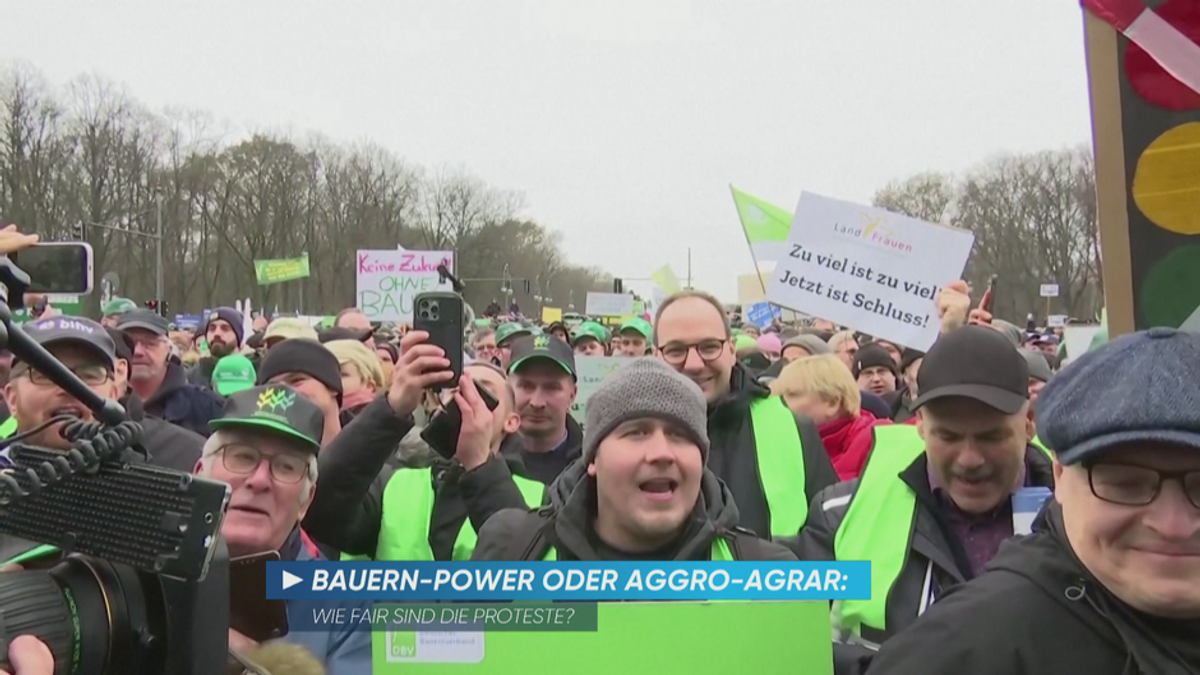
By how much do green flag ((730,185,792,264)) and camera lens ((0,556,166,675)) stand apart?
859 centimetres

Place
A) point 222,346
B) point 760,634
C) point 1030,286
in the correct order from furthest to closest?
point 1030,286, point 222,346, point 760,634

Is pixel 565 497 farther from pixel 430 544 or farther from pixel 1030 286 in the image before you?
pixel 1030 286

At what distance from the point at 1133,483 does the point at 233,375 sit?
577 centimetres

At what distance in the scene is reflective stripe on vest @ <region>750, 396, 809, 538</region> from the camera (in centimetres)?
329

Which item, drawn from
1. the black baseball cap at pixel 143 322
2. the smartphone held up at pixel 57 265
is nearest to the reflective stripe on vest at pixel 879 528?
the smartphone held up at pixel 57 265

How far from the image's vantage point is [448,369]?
2.58 m

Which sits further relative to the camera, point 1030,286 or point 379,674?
point 1030,286

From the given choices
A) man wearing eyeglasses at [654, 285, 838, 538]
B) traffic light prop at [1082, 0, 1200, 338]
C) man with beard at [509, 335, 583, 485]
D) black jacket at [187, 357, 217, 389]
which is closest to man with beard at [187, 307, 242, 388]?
black jacket at [187, 357, 217, 389]

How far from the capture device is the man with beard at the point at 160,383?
545cm

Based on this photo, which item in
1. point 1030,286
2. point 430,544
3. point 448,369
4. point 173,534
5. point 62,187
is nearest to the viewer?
point 173,534

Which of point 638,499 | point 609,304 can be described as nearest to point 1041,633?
point 638,499

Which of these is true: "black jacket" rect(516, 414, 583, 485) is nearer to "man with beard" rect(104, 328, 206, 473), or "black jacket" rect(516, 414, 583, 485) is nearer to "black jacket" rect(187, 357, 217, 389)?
"man with beard" rect(104, 328, 206, 473)

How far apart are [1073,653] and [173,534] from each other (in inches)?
51.5

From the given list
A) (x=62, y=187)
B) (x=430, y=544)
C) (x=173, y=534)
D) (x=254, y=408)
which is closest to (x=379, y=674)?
(x=173, y=534)
